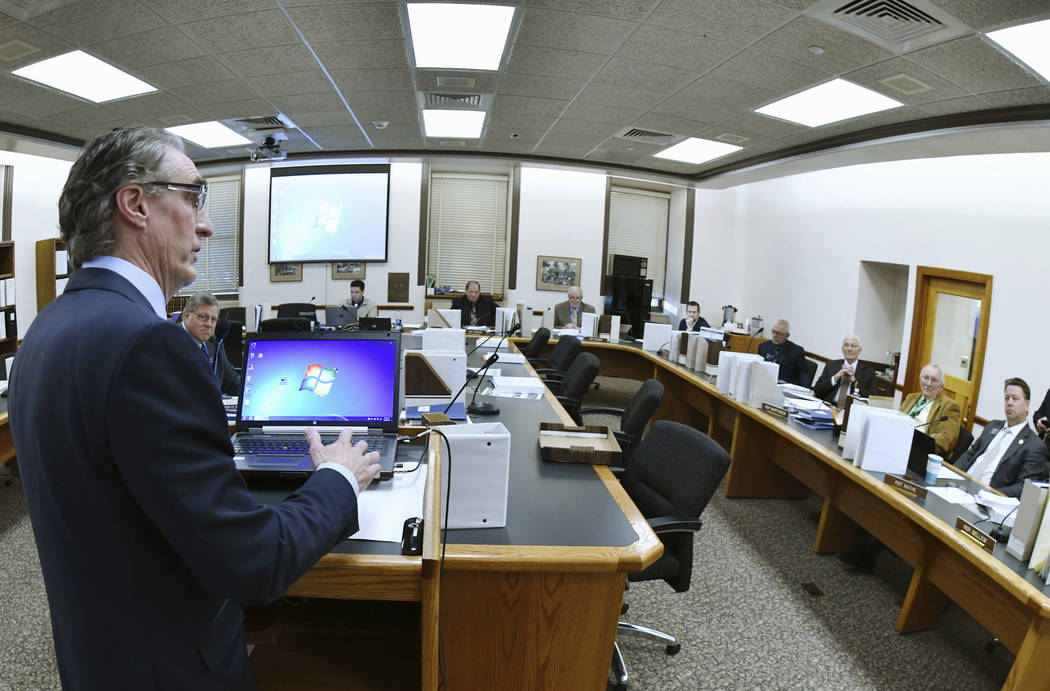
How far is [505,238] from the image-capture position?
392 inches

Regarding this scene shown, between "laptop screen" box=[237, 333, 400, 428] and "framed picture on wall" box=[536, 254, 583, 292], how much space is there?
7.82m

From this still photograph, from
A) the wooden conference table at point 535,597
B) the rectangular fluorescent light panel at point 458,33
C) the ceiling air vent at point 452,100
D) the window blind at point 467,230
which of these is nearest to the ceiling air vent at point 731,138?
the ceiling air vent at point 452,100

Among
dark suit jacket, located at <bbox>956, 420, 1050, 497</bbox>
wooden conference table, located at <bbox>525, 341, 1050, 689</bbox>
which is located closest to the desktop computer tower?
wooden conference table, located at <bbox>525, 341, 1050, 689</bbox>

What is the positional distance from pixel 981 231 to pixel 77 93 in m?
8.32

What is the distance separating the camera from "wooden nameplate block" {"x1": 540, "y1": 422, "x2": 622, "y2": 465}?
91.9 inches

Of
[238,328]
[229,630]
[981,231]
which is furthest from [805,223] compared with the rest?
[229,630]

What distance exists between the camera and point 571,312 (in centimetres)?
816

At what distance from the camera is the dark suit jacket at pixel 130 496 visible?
2.53 feet

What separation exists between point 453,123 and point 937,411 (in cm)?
565

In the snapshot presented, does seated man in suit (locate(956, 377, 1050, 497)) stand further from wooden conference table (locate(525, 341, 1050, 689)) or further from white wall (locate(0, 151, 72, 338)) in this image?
white wall (locate(0, 151, 72, 338))

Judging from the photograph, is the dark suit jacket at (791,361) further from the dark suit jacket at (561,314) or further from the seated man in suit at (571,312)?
the dark suit jacket at (561,314)

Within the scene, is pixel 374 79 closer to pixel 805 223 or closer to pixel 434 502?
pixel 434 502

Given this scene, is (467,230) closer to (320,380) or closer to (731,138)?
(731,138)

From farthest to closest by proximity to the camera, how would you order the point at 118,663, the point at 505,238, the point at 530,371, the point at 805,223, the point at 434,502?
1. the point at 505,238
2. the point at 805,223
3. the point at 530,371
4. the point at 434,502
5. the point at 118,663
